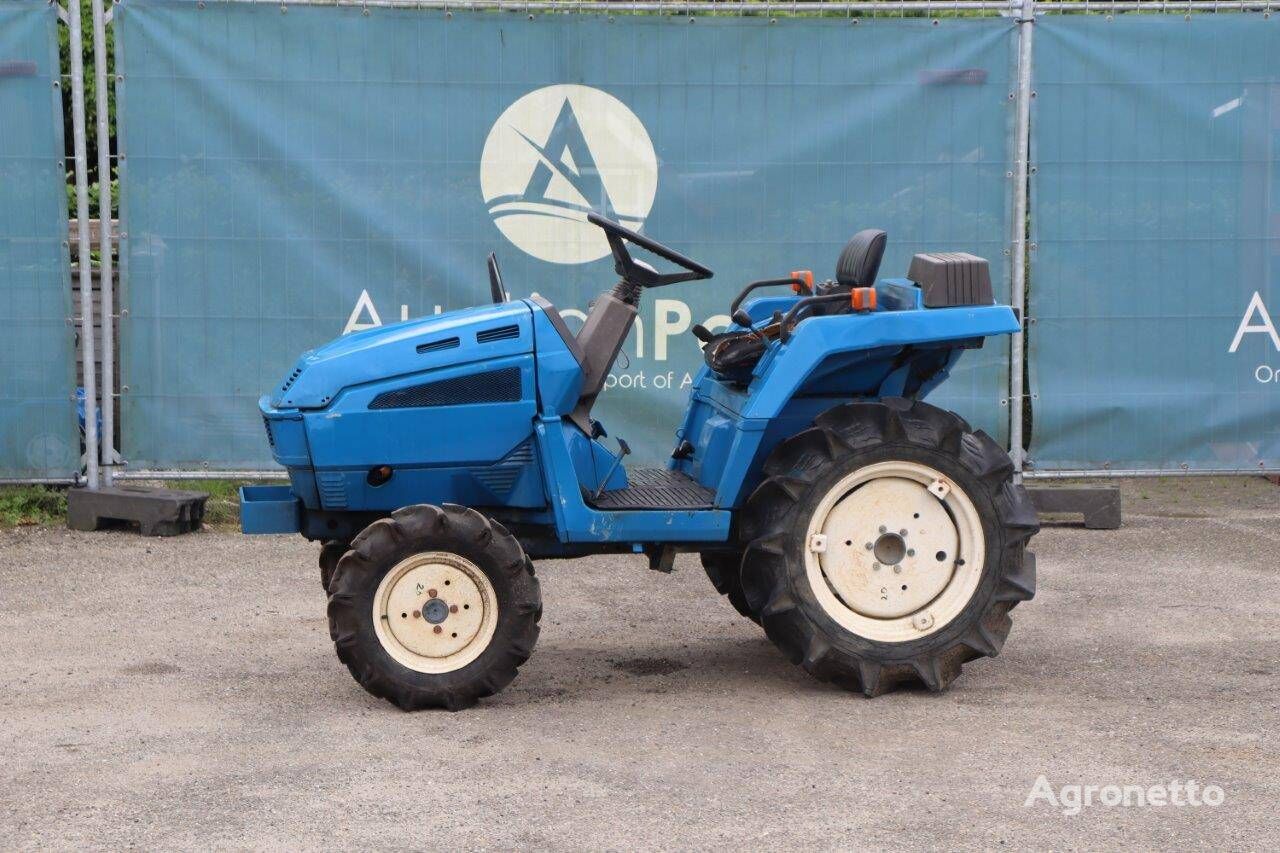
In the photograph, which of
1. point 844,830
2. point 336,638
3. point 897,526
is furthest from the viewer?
point 897,526

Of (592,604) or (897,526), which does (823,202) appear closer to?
(592,604)

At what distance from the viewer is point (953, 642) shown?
5.95 metres

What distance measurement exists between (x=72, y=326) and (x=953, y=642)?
17.8 feet

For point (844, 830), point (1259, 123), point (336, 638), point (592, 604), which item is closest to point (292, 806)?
point (336, 638)

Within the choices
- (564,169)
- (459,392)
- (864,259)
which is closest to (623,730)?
(459,392)

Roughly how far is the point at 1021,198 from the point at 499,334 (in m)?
4.36

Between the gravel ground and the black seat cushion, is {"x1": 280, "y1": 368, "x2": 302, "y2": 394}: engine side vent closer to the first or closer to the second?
the gravel ground

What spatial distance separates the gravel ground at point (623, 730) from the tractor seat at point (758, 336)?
1167 mm

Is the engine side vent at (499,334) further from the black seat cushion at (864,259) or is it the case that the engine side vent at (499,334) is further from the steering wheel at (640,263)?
the black seat cushion at (864,259)

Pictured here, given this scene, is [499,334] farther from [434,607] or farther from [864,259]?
[864,259]

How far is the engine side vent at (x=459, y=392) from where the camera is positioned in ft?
19.4

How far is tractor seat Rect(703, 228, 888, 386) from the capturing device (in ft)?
20.6

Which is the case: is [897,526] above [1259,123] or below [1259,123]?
below

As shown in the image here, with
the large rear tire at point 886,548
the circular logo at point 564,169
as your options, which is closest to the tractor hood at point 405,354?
the large rear tire at point 886,548
